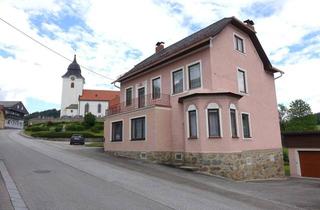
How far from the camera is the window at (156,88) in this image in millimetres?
18914

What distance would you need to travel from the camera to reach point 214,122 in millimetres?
14656

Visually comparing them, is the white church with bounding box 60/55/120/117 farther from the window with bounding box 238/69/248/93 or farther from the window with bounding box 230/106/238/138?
the window with bounding box 230/106/238/138

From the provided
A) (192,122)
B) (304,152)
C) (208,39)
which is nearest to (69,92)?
(304,152)

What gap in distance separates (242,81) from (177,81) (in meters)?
4.23

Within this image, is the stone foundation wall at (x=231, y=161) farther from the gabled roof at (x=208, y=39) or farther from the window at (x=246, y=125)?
the gabled roof at (x=208, y=39)

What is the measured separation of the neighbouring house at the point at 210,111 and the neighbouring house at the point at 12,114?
217 feet

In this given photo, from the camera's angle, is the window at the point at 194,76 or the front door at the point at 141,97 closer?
the window at the point at 194,76

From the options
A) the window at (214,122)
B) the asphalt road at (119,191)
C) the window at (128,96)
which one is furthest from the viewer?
the window at (128,96)

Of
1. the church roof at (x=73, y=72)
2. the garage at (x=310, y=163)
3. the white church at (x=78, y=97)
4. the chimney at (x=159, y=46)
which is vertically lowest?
the garage at (x=310, y=163)

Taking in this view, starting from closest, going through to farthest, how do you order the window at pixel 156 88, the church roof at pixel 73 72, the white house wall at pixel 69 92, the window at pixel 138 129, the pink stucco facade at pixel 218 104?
the pink stucco facade at pixel 218 104
the window at pixel 138 129
the window at pixel 156 88
the white house wall at pixel 69 92
the church roof at pixel 73 72

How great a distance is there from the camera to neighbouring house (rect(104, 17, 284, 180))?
1456 cm

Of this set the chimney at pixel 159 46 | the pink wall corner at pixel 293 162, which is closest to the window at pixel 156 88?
the chimney at pixel 159 46

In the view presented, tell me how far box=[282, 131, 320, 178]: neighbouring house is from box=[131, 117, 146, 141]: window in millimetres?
12149

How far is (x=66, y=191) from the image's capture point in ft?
27.1
